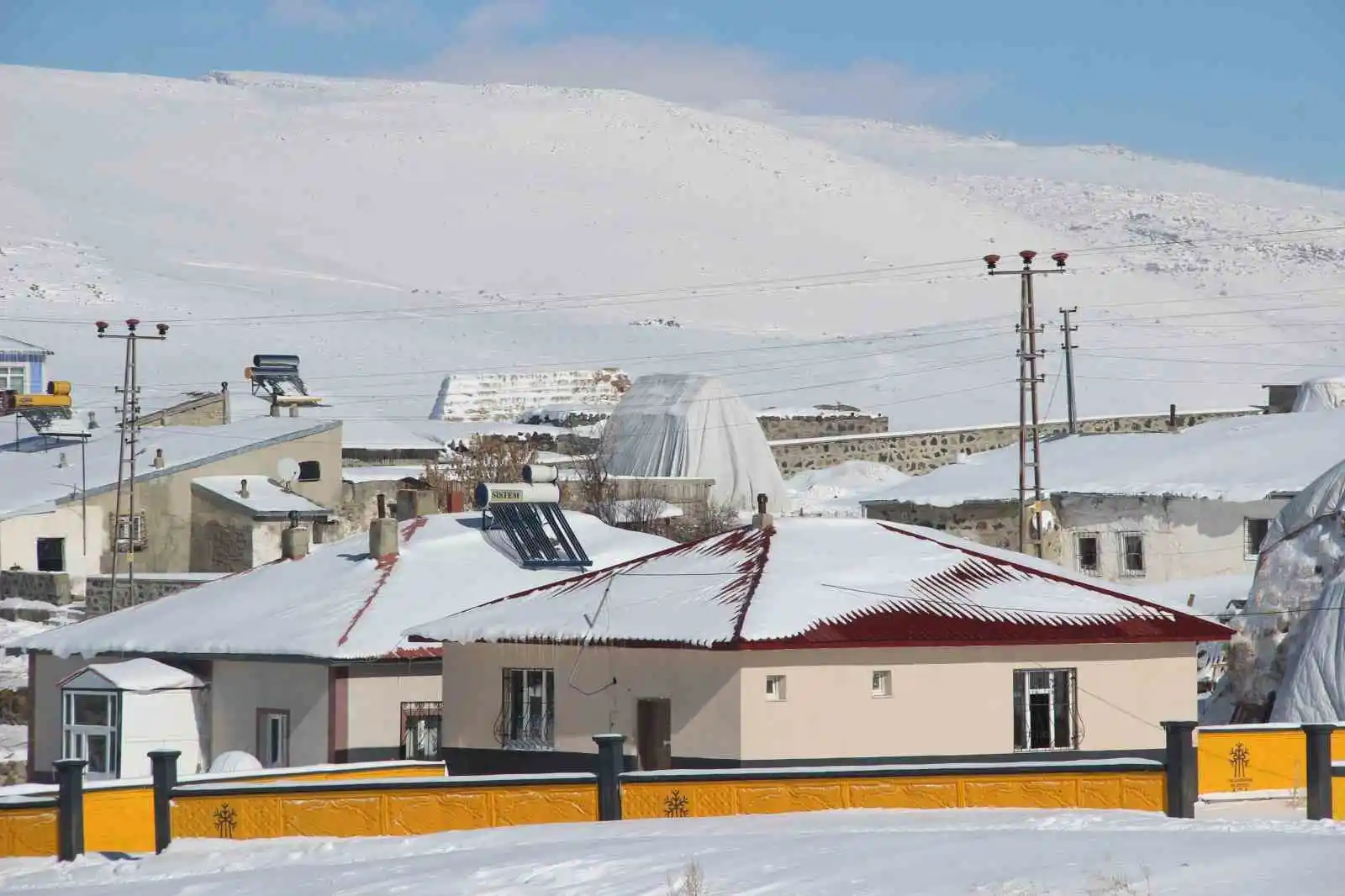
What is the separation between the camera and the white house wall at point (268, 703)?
33.3 m

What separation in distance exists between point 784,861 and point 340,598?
54.6 ft

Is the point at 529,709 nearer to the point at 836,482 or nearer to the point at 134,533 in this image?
the point at 134,533

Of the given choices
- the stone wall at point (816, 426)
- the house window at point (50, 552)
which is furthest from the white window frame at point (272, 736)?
the stone wall at point (816, 426)

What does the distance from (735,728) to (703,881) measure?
27.8 ft

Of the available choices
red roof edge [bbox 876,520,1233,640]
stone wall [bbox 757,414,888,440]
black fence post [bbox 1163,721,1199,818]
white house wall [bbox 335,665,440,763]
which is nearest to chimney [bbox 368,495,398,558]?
white house wall [bbox 335,665,440,763]

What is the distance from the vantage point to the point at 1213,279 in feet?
554

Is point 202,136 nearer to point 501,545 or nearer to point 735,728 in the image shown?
point 501,545

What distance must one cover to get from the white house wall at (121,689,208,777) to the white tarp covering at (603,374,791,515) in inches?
1009

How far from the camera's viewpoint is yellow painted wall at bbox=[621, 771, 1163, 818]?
23.4 meters

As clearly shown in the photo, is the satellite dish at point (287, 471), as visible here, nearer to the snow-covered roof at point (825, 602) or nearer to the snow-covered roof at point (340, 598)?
the snow-covered roof at point (340, 598)

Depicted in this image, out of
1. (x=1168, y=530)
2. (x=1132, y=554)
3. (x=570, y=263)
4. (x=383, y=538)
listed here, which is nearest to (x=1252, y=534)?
(x=1168, y=530)

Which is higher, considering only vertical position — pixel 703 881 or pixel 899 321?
pixel 899 321

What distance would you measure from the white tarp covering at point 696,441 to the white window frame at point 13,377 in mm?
21866

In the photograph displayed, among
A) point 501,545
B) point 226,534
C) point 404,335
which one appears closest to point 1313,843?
point 501,545
